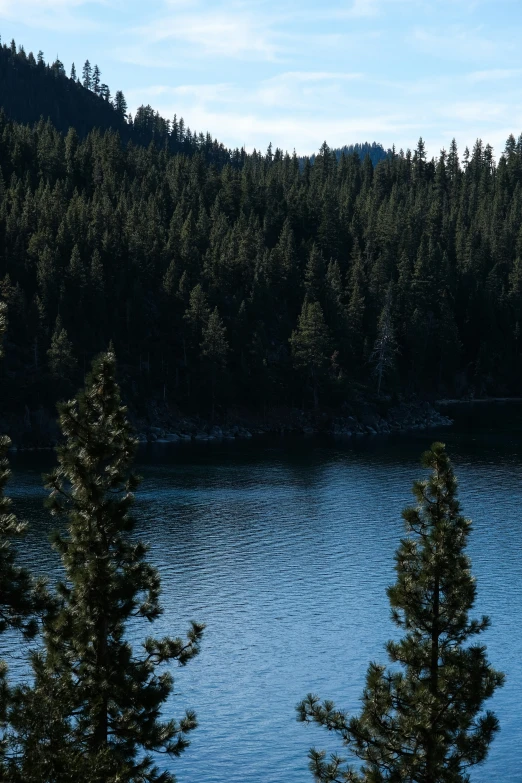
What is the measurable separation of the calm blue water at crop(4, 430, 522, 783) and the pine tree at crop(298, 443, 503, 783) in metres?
17.4

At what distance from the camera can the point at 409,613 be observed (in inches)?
1017

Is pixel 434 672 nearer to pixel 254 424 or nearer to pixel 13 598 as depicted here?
pixel 13 598

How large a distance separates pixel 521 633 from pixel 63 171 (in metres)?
153

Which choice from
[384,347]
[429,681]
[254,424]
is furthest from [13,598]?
[384,347]

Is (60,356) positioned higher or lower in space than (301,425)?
higher

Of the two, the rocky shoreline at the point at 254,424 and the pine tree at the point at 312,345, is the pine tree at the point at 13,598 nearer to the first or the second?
the rocky shoreline at the point at 254,424

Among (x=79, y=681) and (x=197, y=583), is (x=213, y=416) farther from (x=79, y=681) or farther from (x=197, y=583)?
(x=79, y=681)

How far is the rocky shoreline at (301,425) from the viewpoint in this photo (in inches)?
5148

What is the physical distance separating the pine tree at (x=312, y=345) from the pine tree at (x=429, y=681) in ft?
373

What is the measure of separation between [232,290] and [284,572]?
8669 centimetres

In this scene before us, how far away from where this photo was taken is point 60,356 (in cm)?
12000

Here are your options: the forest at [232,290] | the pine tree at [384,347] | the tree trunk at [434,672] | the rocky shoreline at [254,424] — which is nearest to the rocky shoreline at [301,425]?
the rocky shoreline at [254,424]

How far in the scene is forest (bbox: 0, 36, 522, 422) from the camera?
133 metres

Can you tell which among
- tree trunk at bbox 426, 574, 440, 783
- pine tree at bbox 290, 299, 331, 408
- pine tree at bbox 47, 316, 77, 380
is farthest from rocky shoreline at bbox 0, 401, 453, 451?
tree trunk at bbox 426, 574, 440, 783
